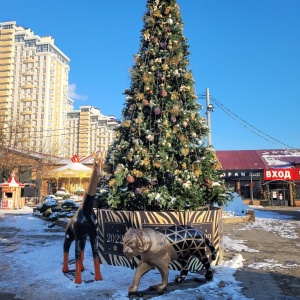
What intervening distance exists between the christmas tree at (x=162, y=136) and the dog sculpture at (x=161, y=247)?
5.39 ft

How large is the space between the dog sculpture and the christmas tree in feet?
5.39

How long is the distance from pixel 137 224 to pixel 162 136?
229cm

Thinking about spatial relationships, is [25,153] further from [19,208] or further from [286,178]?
[286,178]

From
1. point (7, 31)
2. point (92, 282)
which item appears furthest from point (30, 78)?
point (92, 282)

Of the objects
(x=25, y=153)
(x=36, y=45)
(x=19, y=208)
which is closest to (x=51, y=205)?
(x=19, y=208)

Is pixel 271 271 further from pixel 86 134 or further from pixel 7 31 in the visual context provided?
pixel 86 134

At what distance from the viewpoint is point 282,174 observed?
34.1 m

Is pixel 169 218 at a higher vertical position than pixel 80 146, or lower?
lower

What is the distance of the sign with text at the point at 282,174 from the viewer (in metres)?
33.9

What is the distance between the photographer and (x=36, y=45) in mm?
103750

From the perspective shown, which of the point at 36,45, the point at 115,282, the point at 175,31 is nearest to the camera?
the point at 115,282

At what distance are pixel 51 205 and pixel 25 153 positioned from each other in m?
17.5

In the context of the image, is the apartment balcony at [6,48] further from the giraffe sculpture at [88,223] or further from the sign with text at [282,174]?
the giraffe sculpture at [88,223]

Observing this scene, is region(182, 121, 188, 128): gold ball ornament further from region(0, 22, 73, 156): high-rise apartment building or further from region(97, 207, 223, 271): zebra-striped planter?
region(0, 22, 73, 156): high-rise apartment building
